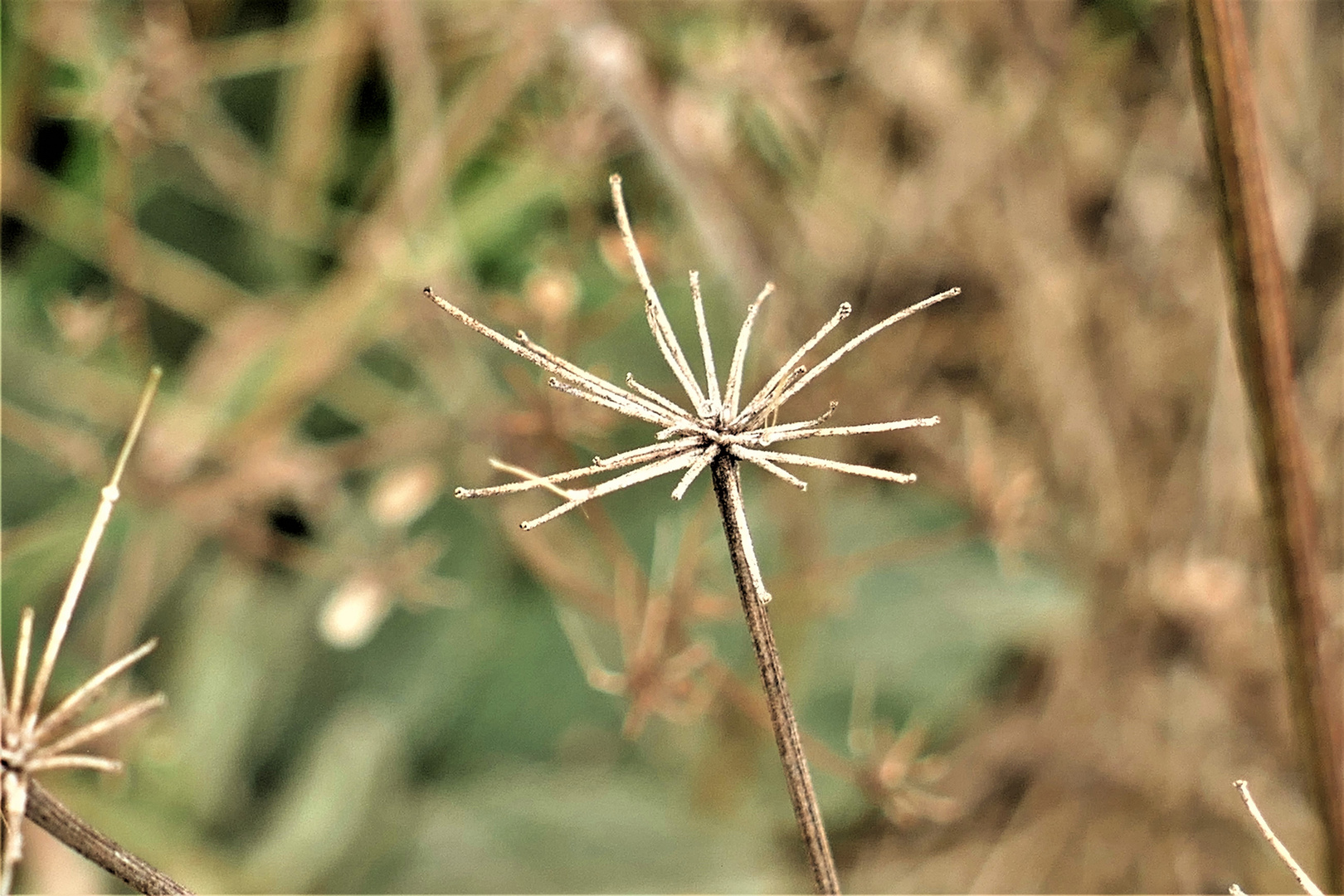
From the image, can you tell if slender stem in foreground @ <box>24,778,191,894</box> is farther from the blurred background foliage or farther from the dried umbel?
the blurred background foliage

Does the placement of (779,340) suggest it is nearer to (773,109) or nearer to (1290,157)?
(773,109)

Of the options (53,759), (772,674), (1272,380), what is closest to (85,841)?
(53,759)

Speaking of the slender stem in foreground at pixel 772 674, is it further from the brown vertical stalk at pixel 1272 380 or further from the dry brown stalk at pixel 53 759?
the brown vertical stalk at pixel 1272 380

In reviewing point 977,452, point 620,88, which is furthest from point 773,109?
point 977,452

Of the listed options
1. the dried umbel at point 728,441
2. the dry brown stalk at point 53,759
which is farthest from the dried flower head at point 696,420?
the dry brown stalk at point 53,759

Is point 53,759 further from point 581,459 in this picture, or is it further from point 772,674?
point 581,459

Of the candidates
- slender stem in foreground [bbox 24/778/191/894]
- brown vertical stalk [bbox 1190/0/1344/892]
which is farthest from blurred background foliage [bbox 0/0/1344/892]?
slender stem in foreground [bbox 24/778/191/894]
